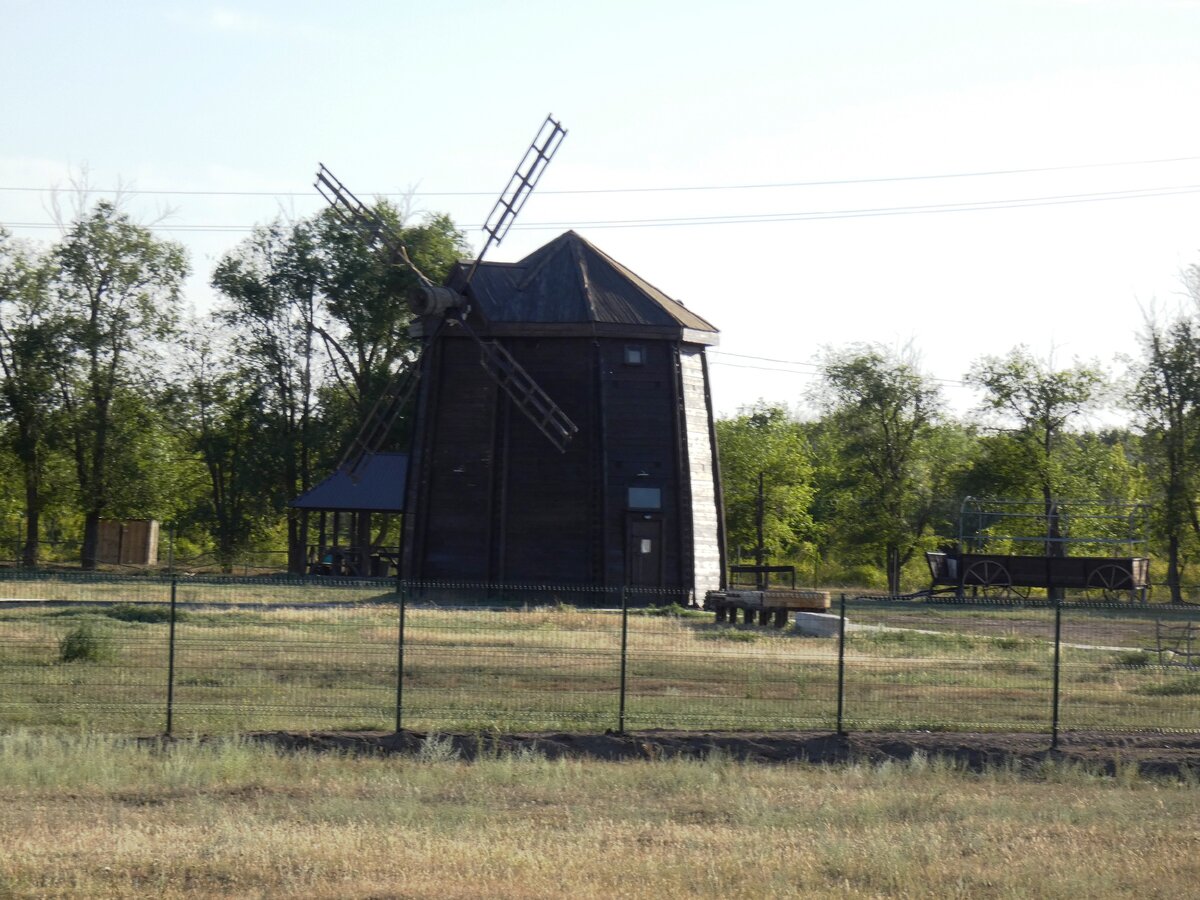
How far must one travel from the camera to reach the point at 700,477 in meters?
42.4

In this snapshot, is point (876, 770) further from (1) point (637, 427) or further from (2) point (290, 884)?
(1) point (637, 427)

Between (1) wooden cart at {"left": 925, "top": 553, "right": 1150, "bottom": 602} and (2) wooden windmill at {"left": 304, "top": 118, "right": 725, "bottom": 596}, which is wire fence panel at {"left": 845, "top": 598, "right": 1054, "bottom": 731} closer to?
(2) wooden windmill at {"left": 304, "top": 118, "right": 725, "bottom": 596}

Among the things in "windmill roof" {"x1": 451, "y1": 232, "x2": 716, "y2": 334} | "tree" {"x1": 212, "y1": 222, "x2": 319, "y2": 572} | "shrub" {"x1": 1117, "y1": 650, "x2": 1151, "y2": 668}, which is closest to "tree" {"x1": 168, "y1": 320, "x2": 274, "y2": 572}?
"tree" {"x1": 212, "y1": 222, "x2": 319, "y2": 572}

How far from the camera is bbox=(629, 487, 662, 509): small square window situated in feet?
134

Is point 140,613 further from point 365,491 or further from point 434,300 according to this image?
point 365,491

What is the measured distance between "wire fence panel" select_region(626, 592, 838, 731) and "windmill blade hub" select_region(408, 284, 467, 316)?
15.8 m

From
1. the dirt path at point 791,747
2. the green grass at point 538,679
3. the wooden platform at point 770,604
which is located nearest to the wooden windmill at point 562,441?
the wooden platform at point 770,604

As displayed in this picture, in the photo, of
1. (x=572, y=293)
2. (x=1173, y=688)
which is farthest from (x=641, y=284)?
(x=1173, y=688)

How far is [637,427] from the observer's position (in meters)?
41.5

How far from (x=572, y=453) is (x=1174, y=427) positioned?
33419 millimetres

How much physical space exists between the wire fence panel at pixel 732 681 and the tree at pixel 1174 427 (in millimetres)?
37064

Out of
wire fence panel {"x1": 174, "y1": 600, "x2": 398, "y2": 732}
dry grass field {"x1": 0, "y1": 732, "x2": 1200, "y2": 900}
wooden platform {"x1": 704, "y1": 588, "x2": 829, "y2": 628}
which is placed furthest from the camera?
wooden platform {"x1": 704, "y1": 588, "x2": 829, "y2": 628}

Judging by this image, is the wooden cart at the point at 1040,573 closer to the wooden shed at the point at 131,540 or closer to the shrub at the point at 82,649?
the shrub at the point at 82,649

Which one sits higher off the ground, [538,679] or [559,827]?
[538,679]
